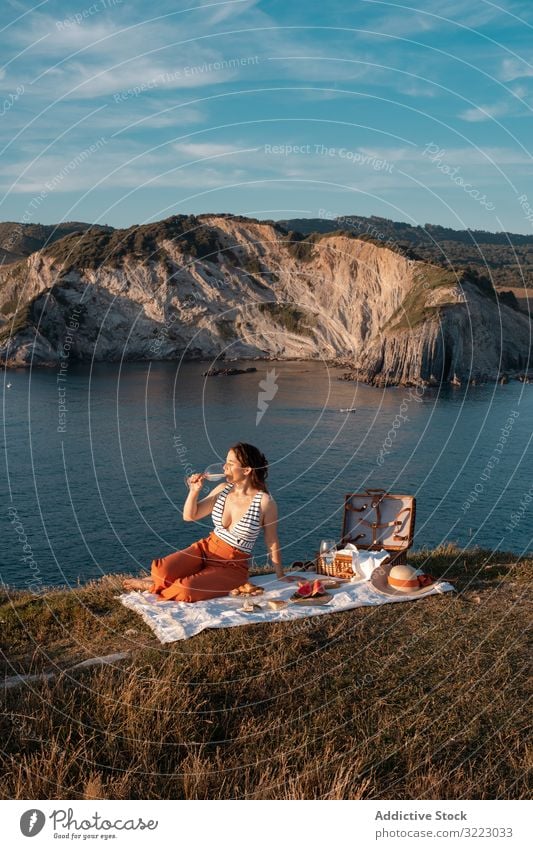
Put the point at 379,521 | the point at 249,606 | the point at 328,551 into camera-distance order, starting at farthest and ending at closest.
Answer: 1. the point at 379,521
2. the point at 328,551
3. the point at 249,606

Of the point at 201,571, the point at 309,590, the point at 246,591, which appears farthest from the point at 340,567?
the point at 201,571

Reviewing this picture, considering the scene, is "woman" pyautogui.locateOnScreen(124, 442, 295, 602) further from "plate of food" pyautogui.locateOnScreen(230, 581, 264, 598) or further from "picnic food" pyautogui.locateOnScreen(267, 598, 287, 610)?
"picnic food" pyautogui.locateOnScreen(267, 598, 287, 610)

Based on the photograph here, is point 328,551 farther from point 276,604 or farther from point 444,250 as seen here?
point 444,250

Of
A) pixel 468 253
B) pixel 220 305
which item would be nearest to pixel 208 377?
pixel 220 305

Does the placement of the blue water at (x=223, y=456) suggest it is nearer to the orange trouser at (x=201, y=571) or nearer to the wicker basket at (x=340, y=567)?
the wicker basket at (x=340, y=567)

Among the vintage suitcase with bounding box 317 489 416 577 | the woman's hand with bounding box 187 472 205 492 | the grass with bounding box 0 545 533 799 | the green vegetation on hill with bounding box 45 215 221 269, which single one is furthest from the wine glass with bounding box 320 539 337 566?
the green vegetation on hill with bounding box 45 215 221 269

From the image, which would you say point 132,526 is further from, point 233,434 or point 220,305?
point 220,305

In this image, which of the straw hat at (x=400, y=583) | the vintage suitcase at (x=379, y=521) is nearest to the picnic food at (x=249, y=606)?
the straw hat at (x=400, y=583)
